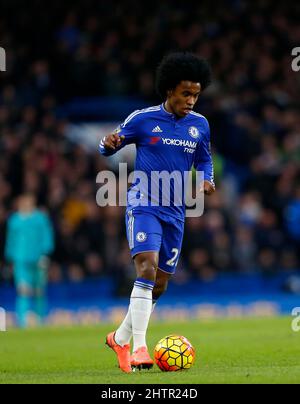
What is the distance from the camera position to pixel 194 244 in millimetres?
20578

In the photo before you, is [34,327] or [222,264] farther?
[222,264]

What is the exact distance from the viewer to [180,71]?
31.4ft

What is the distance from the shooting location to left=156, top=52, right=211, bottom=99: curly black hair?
9.57 meters

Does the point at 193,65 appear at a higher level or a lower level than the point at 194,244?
lower

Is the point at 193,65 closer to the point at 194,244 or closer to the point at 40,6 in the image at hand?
the point at 194,244

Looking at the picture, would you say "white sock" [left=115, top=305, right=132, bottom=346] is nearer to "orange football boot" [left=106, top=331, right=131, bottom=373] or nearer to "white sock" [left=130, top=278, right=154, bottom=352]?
"orange football boot" [left=106, top=331, right=131, bottom=373]

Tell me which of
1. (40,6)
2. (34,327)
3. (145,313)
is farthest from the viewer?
(40,6)

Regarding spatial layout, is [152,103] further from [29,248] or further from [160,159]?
[160,159]

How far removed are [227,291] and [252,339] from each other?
23.8 ft

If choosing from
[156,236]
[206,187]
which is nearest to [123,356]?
[156,236]

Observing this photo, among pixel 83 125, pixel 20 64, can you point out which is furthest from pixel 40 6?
pixel 83 125

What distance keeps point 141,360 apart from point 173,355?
1.08 feet

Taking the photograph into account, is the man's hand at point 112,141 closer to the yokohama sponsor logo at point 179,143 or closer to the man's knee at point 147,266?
the yokohama sponsor logo at point 179,143

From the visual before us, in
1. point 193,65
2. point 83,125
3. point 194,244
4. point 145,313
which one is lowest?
point 145,313
